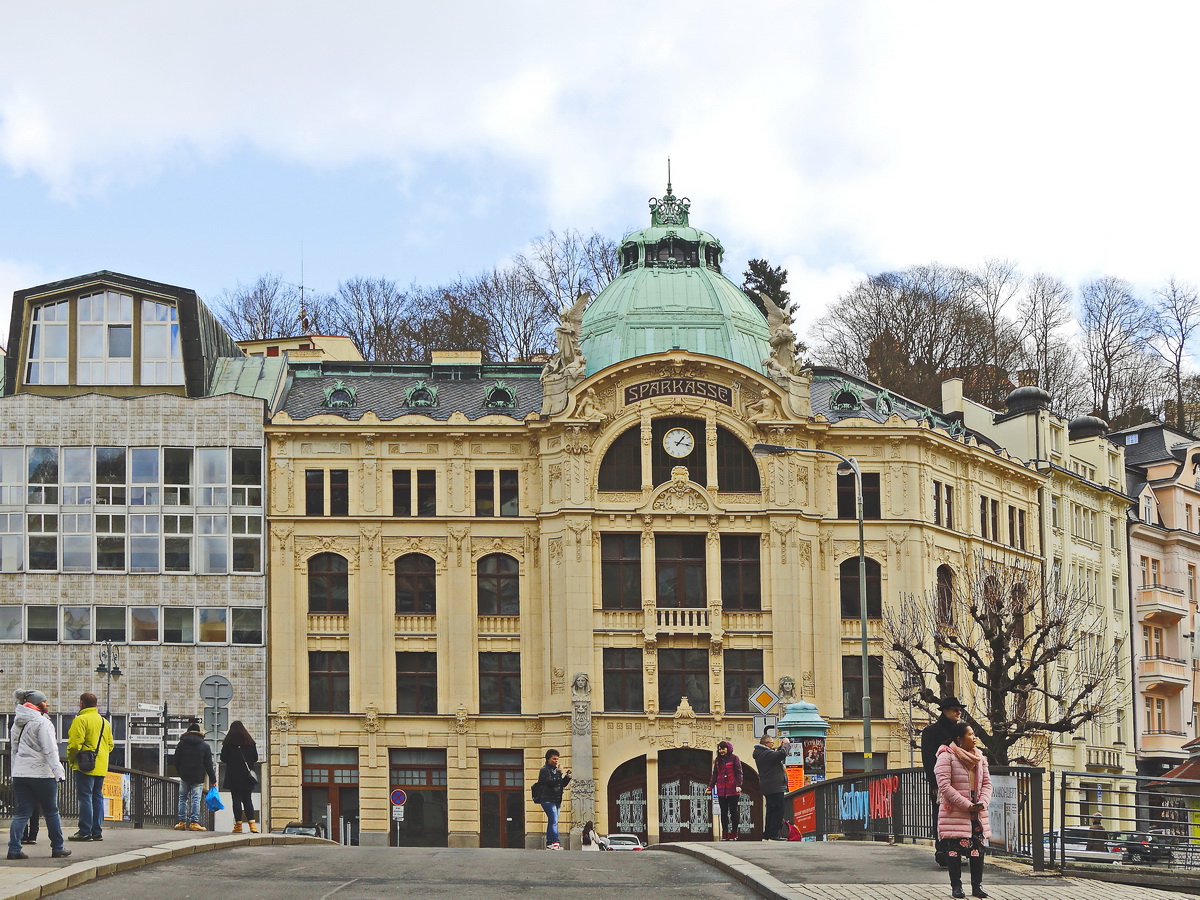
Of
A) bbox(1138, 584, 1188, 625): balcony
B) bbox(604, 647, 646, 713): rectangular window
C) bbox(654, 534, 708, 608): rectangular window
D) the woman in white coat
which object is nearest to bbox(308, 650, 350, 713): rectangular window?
bbox(604, 647, 646, 713): rectangular window

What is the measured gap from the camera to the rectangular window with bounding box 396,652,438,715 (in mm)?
62156

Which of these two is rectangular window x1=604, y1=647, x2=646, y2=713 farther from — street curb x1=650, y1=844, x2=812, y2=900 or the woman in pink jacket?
the woman in pink jacket

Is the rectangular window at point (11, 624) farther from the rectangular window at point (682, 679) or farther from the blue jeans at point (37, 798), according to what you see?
the blue jeans at point (37, 798)

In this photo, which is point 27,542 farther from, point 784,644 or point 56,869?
point 56,869

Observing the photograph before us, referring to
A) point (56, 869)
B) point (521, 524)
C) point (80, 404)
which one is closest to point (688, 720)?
point (521, 524)

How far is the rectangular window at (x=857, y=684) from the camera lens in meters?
62.2

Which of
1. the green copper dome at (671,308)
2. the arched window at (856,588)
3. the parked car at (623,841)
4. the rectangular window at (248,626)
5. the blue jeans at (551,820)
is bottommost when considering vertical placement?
the parked car at (623,841)

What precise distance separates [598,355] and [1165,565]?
94.8 feet

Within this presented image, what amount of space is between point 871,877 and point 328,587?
41.3 metres

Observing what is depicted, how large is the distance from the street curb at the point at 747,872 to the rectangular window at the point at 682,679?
107 feet

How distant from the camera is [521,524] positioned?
63062 millimetres

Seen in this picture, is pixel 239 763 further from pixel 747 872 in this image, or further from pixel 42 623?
pixel 42 623

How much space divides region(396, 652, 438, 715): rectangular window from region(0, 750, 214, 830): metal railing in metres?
26.1

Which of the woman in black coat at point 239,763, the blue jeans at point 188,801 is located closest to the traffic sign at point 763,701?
the woman in black coat at point 239,763
